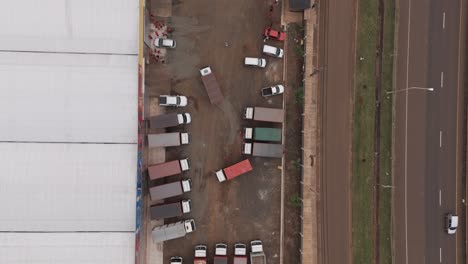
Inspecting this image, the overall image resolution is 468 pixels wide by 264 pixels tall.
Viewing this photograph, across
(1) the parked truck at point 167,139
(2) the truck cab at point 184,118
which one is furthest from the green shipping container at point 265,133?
(1) the parked truck at point 167,139

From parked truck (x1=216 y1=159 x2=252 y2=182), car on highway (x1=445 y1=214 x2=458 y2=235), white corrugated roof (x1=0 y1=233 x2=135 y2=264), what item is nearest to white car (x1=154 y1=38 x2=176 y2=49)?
parked truck (x1=216 y1=159 x2=252 y2=182)

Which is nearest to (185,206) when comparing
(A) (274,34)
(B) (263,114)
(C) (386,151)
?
(B) (263,114)

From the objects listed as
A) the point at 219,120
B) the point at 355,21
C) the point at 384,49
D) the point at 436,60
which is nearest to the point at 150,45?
the point at 219,120

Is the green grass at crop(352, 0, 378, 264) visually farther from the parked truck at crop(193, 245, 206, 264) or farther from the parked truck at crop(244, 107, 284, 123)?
the parked truck at crop(193, 245, 206, 264)

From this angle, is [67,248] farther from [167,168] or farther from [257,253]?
[257,253]

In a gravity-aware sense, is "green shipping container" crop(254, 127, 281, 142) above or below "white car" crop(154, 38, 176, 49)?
below

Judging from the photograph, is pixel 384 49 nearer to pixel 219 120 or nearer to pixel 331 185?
pixel 331 185
